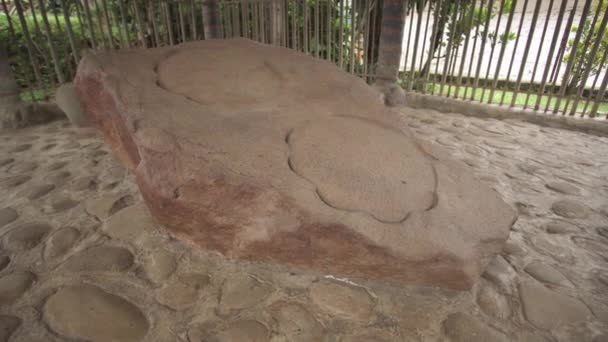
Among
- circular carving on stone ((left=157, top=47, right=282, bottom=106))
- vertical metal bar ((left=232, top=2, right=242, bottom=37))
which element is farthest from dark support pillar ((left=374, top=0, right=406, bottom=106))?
circular carving on stone ((left=157, top=47, right=282, bottom=106))

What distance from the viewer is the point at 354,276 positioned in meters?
1.34

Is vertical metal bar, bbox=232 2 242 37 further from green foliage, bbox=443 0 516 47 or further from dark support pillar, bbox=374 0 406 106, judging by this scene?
green foliage, bbox=443 0 516 47

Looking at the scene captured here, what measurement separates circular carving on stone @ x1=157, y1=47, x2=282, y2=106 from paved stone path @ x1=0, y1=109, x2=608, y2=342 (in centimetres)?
63

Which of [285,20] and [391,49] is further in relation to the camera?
[285,20]

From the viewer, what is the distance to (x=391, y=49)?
4.06 m

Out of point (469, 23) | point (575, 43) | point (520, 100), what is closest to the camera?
point (575, 43)

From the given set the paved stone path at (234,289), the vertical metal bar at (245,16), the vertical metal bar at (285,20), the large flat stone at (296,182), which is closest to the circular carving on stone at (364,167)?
the large flat stone at (296,182)

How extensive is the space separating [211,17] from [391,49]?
2325 millimetres

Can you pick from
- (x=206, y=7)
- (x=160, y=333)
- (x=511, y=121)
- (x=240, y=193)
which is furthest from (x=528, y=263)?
(x=206, y=7)

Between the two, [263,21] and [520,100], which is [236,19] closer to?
[263,21]

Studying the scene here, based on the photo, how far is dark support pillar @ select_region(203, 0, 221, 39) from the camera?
178 inches

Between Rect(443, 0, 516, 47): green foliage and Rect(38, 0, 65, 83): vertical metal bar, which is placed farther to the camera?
Rect(443, 0, 516, 47): green foliage

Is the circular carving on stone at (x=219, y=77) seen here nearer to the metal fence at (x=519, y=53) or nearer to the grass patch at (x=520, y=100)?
the metal fence at (x=519, y=53)

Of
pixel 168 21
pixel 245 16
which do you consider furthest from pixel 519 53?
pixel 168 21
